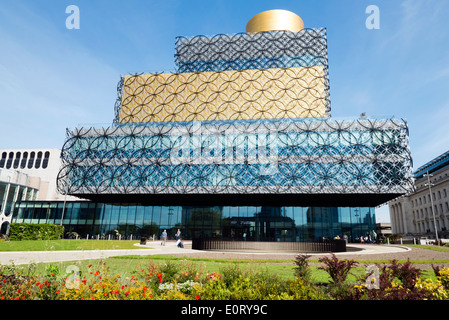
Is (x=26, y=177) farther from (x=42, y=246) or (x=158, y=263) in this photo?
(x=158, y=263)

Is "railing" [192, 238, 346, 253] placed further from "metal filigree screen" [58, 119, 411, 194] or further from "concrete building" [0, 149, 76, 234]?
"concrete building" [0, 149, 76, 234]

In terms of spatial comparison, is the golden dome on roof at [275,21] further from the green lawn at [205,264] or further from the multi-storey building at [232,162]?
the green lawn at [205,264]

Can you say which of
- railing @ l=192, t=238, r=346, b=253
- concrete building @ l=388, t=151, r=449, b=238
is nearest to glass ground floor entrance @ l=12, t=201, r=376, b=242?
railing @ l=192, t=238, r=346, b=253

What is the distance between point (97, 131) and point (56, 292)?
48.3m

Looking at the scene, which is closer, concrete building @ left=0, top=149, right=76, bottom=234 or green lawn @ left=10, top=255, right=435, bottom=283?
green lawn @ left=10, top=255, right=435, bottom=283

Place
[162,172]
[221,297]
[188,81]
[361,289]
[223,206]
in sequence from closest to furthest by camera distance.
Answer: [221,297], [361,289], [162,172], [223,206], [188,81]

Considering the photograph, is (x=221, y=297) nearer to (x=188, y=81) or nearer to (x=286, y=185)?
(x=286, y=185)

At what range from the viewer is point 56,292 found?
20.7 feet

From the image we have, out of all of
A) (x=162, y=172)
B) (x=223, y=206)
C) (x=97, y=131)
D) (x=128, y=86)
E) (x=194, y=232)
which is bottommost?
(x=194, y=232)

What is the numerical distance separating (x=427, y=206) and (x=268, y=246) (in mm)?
87019

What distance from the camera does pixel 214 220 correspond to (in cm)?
5269

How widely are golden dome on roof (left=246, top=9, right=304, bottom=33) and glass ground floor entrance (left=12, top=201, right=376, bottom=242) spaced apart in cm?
5340

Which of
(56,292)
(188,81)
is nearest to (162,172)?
(188,81)

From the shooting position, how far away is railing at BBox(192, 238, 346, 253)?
89.7ft
